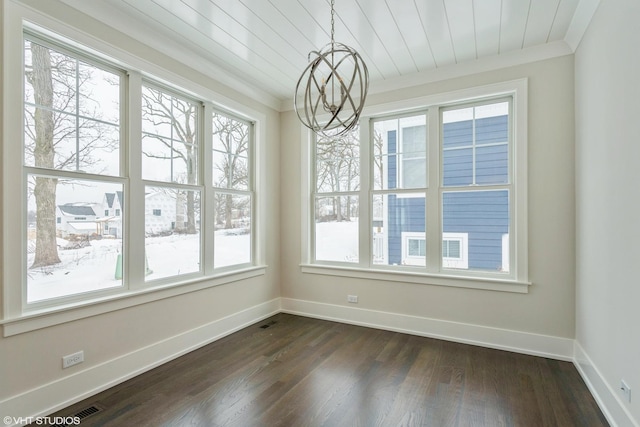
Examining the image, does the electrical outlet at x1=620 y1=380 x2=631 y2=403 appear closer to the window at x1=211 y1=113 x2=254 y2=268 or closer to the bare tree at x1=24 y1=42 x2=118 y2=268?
the window at x1=211 y1=113 x2=254 y2=268

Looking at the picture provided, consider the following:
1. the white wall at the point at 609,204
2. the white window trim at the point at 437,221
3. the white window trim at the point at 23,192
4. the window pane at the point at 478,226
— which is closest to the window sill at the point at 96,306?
the white window trim at the point at 23,192

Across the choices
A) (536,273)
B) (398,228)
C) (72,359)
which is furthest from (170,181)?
(536,273)

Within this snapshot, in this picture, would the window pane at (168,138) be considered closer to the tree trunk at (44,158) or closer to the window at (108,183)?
the window at (108,183)

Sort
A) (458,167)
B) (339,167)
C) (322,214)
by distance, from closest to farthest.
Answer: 1. (458,167)
2. (339,167)
3. (322,214)

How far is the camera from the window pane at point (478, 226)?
3.35m

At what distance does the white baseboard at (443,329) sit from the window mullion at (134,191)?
2197mm

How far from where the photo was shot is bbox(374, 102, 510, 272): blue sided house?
133 inches

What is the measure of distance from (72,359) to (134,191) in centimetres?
131

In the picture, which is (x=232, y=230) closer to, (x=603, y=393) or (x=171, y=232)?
(x=171, y=232)

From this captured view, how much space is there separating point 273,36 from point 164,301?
8.45ft

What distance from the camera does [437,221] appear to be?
3623 mm

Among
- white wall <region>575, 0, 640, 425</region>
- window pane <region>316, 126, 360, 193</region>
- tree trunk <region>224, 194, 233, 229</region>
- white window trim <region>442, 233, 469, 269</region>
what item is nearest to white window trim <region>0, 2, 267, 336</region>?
tree trunk <region>224, 194, 233, 229</region>

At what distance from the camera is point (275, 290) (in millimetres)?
4484

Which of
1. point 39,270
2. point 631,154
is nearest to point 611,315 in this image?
point 631,154
